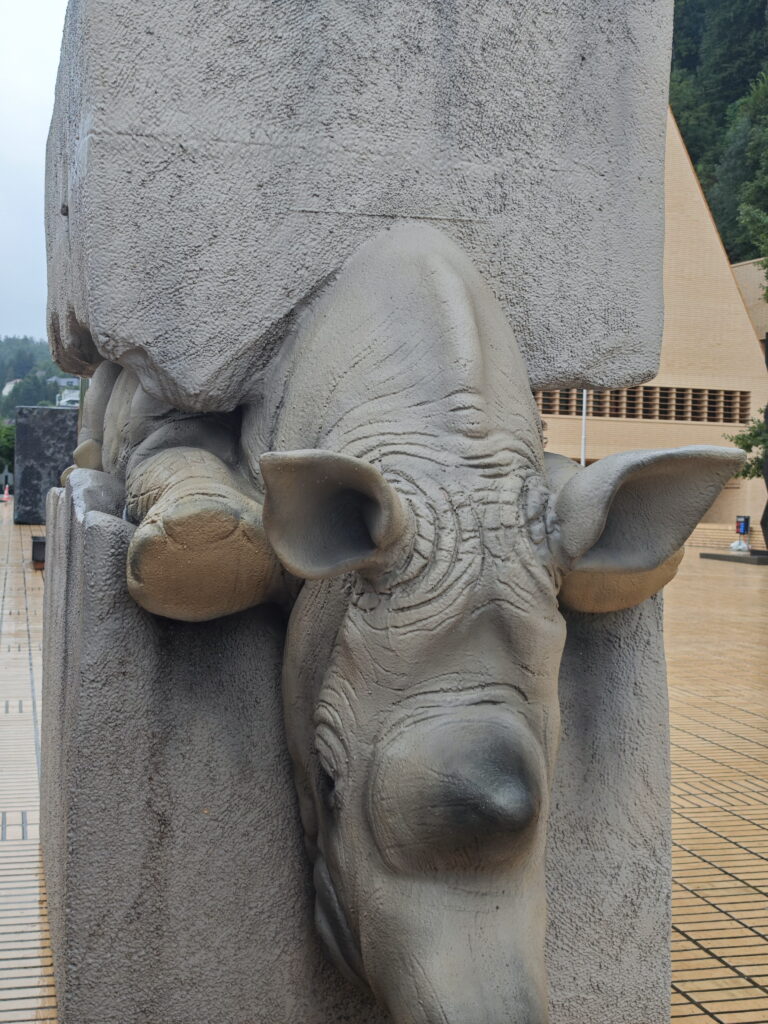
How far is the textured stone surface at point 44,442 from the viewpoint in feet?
54.9

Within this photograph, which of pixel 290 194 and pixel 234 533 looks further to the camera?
pixel 290 194

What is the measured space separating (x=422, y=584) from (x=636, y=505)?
0.47 m

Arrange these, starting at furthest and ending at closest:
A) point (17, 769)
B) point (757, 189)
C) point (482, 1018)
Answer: point (757, 189) → point (17, 769) → point (482, 1018)

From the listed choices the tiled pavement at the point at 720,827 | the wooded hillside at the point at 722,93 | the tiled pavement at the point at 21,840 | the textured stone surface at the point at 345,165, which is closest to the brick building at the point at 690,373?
the wooded hillside at the point at 722,93

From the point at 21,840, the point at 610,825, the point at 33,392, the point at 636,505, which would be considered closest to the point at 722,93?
the point at 21,840

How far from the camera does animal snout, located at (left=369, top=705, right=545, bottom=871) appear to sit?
76.0 inches

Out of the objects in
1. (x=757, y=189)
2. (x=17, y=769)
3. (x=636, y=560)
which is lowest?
(x=17, y=769)

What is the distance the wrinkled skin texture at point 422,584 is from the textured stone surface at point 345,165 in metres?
0.22

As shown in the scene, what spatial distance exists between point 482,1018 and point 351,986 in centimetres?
87

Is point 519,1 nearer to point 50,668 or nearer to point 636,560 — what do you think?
point 636,560

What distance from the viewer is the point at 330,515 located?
83.6 inches

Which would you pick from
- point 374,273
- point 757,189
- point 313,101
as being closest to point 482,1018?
point 374,273

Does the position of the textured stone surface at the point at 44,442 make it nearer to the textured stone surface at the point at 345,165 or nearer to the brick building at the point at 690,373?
the brick building at the point at 690,373

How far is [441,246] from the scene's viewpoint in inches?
103
